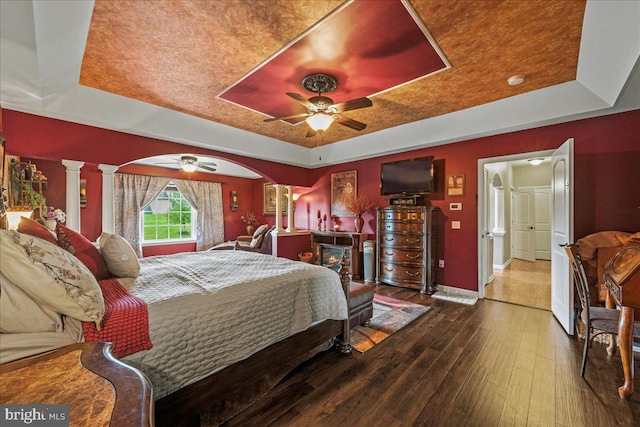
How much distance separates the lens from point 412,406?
5.63ft

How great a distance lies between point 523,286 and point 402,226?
234cm

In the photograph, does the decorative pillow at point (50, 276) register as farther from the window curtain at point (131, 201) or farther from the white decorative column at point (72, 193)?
the window curtain at point (131, 201)

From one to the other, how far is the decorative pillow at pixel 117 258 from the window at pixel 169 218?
4725 millimetres

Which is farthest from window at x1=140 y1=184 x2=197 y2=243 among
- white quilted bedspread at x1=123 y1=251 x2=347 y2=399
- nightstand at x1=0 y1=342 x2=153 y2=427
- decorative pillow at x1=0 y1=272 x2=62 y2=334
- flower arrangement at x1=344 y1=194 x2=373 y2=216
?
nightstand at x1=0 y1=342 x2=153 y2=427

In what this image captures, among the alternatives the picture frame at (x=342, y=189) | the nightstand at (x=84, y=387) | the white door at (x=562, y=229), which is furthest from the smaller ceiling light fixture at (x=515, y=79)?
the nightstand at (x=84, y=387)

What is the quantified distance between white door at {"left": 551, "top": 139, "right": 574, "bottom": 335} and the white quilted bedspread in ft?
7.96

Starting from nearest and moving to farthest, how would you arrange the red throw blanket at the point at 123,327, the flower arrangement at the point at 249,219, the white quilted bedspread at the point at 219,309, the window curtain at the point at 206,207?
the red throw blanket at the point at 123,327
the white quilted bedspread at the point at 219,309
the window curtain at the point at 206,207
the flower arrangement at the point at 249,219

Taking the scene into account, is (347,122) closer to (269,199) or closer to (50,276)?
(50,276)

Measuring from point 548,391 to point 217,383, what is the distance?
7.53 feet

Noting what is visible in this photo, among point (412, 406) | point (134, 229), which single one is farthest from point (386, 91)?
point (134, 229)

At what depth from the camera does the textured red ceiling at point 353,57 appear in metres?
1.85

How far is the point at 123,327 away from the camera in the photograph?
1.27m

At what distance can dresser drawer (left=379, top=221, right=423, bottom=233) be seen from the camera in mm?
4043

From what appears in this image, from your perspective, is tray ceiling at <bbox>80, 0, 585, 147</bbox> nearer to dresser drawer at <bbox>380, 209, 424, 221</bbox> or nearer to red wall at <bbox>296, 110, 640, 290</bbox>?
red wall at <bbox>296, 110, 640, 290</bbox>
